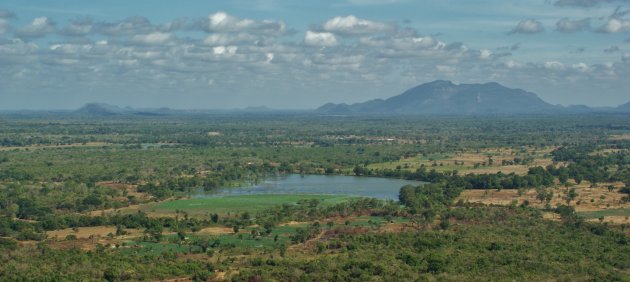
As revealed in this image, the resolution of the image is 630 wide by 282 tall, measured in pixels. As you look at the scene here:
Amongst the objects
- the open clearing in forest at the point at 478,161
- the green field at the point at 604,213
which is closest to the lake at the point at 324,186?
the open clearing in forest at the point at 478,161

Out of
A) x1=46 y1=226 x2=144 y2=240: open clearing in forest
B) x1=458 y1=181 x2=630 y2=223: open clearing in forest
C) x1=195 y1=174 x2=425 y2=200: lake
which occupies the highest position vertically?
x1=458 y1=181 x2=630 y2=223: open clearing in forest

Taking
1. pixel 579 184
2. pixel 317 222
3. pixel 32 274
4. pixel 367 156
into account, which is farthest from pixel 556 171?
pixel 32 274

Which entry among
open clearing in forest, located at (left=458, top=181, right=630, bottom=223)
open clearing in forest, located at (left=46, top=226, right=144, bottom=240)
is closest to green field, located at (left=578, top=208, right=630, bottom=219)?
open clearing in forest, located at (left=458, top=181, right=630, bottom=223)

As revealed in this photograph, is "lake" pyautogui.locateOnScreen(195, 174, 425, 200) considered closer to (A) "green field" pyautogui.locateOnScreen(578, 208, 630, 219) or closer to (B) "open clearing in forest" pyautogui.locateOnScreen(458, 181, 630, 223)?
(B) "open clearing in forest" pyautogui.locateOnScreen(458, 181, 630, 223)

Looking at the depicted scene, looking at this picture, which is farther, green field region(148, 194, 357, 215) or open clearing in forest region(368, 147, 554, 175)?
open clearing in forest region(368, 147, 554, 175)

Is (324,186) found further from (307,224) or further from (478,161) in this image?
(478,161)

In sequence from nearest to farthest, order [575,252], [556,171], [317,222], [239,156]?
[575,252], [317,222], [556,171], [239,156]

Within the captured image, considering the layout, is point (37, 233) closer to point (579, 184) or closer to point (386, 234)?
point (386, 234)
